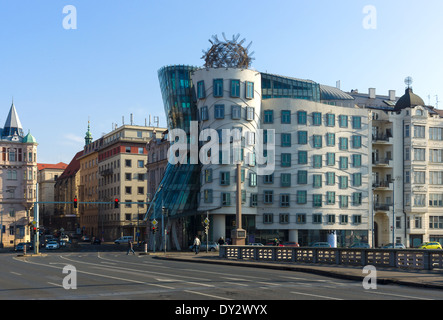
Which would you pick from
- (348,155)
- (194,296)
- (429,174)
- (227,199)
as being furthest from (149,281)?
(429,174)

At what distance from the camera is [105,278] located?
2644cm

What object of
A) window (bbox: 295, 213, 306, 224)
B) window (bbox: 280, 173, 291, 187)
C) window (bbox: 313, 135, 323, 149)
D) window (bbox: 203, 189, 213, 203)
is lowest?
window (bbox: 295, 213, 306, 224)

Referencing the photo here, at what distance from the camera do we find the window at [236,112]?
7719 centimetres

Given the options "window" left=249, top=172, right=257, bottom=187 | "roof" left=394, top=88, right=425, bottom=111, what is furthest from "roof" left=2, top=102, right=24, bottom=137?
"roof" left=394, top=88, right=425, bottom=111

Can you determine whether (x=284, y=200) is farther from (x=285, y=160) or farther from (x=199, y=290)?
(x=199, y=290)

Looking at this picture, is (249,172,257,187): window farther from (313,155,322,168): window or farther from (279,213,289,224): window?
(313,155,322,168): window

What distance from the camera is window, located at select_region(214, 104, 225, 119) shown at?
253ft

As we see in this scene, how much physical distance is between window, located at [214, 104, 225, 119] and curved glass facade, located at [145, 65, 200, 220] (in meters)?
6.47

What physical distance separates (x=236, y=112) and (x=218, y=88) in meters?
3.67

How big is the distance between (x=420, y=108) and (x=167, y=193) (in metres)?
36.7

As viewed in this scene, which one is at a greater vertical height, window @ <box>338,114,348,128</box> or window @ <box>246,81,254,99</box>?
window @ <box>246,81,254,99</box>

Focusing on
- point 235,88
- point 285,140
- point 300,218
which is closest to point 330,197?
point 300,218

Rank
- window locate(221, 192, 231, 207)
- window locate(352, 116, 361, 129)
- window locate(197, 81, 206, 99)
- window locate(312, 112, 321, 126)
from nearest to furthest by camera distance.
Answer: window locate(221, 192, 231, 207)
window locate(197, 81, 206, 99)
window locate(312, 112, 321, 126)
window locate(352, 116, 361, 129)

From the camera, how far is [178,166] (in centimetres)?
8256
